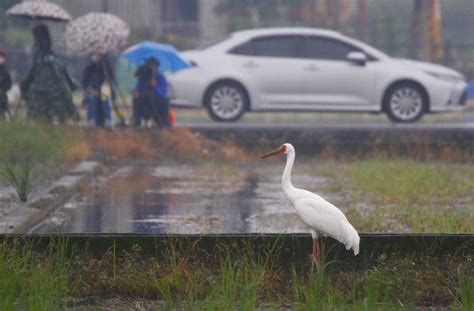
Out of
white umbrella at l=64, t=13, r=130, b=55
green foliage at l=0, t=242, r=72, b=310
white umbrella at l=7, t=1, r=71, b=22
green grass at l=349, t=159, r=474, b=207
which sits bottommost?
green grass at l=349, t=159, r=474, b=207

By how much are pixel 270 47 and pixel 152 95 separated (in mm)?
2611

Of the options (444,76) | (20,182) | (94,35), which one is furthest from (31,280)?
(444,76)

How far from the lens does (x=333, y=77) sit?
23.3 meters

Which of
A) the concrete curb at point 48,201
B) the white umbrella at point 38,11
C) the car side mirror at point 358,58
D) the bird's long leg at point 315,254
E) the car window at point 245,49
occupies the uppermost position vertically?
the white umbrella at point 38,11

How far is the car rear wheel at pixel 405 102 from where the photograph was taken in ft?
76.1

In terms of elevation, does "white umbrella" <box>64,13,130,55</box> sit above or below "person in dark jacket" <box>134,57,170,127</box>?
above

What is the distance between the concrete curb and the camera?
11.6 metres

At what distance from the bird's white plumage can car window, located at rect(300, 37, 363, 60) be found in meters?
13.7

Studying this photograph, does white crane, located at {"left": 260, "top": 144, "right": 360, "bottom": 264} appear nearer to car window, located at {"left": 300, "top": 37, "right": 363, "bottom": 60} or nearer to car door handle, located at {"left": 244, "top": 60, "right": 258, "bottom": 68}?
car door handle, located at {"left": 244, "top": 60, "right": 258, "bottom": 68}

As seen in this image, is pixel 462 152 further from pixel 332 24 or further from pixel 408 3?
pixel 408 3

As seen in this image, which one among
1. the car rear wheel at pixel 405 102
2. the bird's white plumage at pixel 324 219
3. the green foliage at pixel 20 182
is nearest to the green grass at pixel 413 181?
the green foliage at pixel 20 182

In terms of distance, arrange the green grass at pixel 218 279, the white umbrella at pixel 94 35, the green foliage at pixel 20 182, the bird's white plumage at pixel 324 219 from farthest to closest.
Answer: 1. the white umbrella at pixel 94 35
2. the green foliage at pixel 20 182
3. the bird's white plumage at pixel 324 219
4. the green grass at pixel 218 279

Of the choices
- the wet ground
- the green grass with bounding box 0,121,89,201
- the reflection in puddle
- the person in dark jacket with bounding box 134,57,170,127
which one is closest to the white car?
the person in dark jacket with bounding box 134,57,170,127

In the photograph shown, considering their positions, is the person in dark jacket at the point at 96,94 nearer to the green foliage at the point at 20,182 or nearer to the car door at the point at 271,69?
the car door at the point at 271,69
